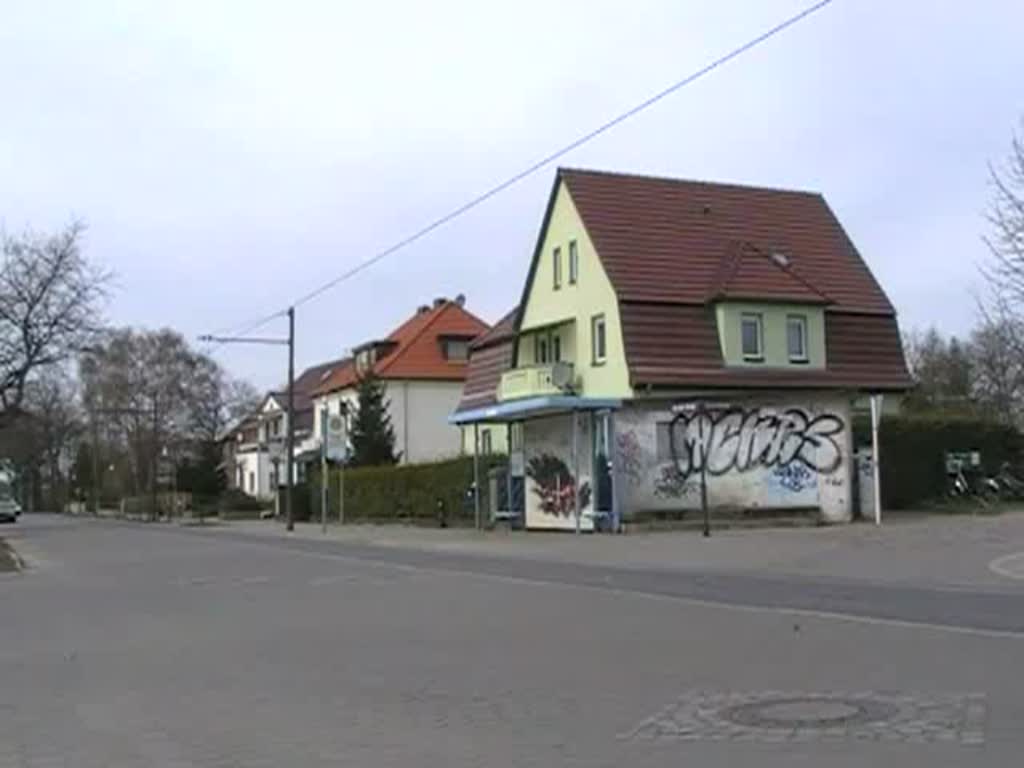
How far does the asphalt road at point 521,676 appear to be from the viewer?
8.62 m

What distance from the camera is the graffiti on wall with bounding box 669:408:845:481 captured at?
38.0 m

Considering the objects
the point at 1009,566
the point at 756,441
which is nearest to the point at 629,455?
the point at 756,441

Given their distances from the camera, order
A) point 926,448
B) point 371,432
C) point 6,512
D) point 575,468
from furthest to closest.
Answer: point 6,512 < point 371,432 < point 926,448 < point 575,468

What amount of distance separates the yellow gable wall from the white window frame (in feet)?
12.7

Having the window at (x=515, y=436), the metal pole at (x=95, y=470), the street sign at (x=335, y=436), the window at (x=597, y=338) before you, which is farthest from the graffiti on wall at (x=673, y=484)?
the metal pole at (x=95, y=470)

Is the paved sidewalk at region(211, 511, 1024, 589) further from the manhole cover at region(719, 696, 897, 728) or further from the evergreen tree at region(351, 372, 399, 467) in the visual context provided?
the evergreen tree at region(351, 372, 399, 467)

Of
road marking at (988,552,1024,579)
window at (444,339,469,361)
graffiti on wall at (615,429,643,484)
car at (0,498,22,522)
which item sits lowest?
road marking at (988,552,1024,579)

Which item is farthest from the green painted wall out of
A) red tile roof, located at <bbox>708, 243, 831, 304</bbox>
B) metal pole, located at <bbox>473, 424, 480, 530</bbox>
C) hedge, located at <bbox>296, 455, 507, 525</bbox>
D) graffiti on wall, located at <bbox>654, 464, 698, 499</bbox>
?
metal pole, located at <bbox>473, 424, 480, 530</bbox>

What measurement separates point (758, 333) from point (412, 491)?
1556 centimetres

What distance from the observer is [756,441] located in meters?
38.0

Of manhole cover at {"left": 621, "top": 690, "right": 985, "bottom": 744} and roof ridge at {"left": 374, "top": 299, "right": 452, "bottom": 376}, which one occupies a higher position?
roof ridge at {"left": 374, "top": 299, "right": 452, "bottom": 376}

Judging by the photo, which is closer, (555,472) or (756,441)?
(756,441)

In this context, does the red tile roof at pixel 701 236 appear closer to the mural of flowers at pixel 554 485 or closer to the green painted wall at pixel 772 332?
the green painted wall at pixel 772 332

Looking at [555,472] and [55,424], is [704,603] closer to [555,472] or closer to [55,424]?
[555,472]
